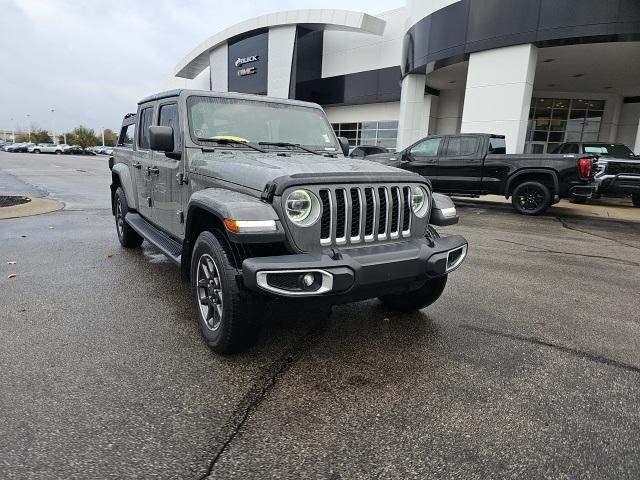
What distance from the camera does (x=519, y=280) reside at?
5379 millimetres

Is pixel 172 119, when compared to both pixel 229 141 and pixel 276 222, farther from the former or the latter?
pixel 276 222

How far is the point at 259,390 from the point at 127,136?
4893 millimetres

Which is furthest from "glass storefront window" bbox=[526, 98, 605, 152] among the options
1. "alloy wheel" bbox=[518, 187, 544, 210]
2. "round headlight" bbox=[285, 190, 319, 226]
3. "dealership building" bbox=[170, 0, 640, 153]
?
"round headlight" bbox=[285, 190, 319, 226]

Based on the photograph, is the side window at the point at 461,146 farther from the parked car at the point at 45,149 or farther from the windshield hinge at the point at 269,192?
the parked car at the point at 45,149

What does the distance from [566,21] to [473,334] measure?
47.3 feet

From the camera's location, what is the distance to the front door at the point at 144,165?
501 centimetres

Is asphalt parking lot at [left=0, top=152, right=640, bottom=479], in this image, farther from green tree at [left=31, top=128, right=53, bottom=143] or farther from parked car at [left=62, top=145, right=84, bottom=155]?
green tree at [left=31, top=128, right=53, bottom=143]

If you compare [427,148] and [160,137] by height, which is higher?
[427,148]

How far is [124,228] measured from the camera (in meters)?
6.25

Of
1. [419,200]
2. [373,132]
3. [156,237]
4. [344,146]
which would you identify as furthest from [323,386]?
[373,132]

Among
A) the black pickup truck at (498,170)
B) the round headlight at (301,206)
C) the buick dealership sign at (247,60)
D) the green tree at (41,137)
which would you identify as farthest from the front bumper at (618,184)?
the green tree at (41,137)

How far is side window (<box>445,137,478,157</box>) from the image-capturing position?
1124 cm

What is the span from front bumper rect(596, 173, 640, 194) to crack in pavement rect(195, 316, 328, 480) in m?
10.9

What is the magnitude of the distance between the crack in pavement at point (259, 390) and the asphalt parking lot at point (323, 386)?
1 cm
